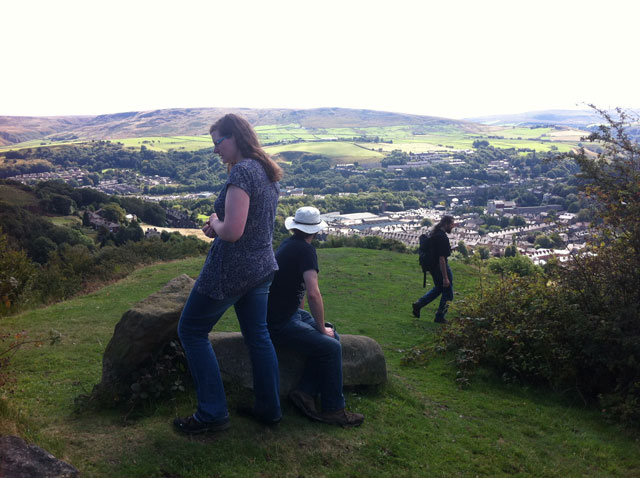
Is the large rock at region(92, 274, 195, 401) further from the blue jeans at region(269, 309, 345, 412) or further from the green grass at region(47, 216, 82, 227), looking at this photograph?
the green grass at region(47, 216, 82, 227)

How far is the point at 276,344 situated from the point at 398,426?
1.47 metres

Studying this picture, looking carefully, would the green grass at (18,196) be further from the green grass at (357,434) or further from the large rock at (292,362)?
the large rock at (292,362)

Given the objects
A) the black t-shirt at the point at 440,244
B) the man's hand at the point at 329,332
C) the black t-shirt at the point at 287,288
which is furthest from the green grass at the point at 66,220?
the man's hand at the point at 329,332

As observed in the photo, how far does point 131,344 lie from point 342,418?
2.10m

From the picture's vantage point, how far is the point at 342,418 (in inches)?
185

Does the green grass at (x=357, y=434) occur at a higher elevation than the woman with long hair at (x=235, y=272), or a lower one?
lower

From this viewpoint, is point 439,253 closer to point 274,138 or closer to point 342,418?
point 342,418

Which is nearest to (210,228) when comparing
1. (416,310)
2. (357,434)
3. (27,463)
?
(27,463)

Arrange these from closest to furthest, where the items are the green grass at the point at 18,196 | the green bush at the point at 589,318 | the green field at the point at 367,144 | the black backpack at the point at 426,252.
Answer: the green bush at the point at 589,318, the black backpack at the point at 426,252, the green grass at the point at 18,196, the green field at the point at 367,144

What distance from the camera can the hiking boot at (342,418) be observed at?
4656 millimetres

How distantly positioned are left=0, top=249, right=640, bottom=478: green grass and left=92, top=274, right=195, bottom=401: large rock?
274 millimetres

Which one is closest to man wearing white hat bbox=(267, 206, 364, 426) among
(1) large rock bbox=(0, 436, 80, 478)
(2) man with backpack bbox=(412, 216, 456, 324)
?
(1) large rock bbox=(0, 436, 80, 478)

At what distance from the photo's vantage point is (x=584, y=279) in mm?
6758

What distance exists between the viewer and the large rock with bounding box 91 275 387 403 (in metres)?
4.67
